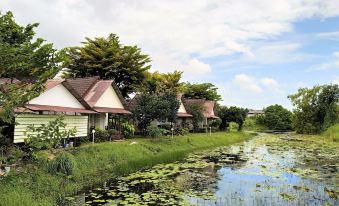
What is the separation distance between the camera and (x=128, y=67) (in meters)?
34.3

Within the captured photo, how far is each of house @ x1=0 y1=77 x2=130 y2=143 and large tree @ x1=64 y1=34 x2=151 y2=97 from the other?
7.03 m

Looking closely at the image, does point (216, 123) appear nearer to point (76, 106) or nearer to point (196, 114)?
point (196, 114)

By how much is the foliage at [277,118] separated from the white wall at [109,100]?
51.2m

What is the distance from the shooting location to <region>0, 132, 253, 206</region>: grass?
34.2ft

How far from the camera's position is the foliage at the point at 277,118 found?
70688 mm

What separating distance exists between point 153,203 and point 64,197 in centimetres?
329

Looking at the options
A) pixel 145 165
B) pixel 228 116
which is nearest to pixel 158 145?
pixel 145 165

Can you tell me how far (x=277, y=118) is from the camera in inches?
2778

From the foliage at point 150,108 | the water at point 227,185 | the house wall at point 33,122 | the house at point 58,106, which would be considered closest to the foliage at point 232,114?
the foliage at point 150,108

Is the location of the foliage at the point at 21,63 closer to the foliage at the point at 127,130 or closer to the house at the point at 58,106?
the house at the point at 58,106

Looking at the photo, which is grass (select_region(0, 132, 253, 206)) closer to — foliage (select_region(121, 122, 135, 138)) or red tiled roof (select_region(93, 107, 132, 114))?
foliage (select_region(121, 122, 135, 138))

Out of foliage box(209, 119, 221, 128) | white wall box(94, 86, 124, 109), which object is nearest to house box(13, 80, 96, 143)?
white wall box(94, 86, 124, 109)

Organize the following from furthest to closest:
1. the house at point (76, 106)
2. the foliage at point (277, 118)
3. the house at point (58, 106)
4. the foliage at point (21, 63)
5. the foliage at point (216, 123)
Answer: the foliage at point (277, 118), the foliage at point (216, 123), the house at point (58, 106), the house at point (76, 106), the foliage at point (21, 63)

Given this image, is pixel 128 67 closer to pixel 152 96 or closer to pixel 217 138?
pixel 152 96
